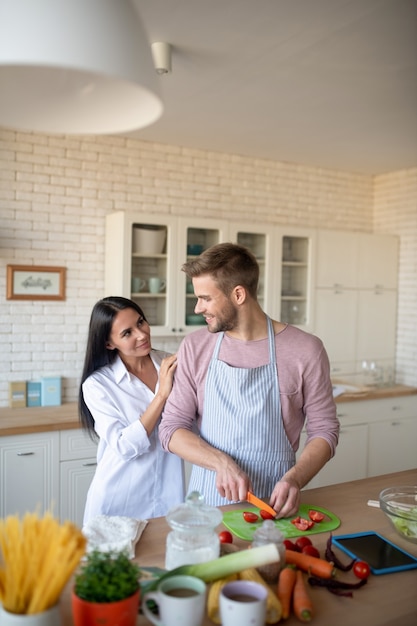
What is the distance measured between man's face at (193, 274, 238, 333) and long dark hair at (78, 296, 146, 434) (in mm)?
380

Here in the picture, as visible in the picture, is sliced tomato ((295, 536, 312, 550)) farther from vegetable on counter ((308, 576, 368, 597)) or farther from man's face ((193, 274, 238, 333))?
man's face ((193, 274, 238, 333))

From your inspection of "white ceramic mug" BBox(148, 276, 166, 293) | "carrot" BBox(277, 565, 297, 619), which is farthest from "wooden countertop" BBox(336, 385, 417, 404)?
"carrot" BBox(277, 565, 297, 619)

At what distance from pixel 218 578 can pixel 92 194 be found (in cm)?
363

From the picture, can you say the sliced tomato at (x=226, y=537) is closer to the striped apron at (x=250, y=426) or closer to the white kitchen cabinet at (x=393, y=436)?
the striped apron at (x=250, y=426)

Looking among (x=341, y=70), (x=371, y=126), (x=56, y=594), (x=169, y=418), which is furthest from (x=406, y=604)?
(x=371, y=126)

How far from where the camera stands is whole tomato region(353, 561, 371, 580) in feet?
5.12

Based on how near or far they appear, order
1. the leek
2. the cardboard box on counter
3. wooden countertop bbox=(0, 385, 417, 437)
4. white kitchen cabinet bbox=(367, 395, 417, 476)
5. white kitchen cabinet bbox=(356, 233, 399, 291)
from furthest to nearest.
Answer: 1. white kitchen cabinet bbox=(356, 233, 399, 291)
2. white kitchen cabinet bbox=(367, 395, 417, 476)
3. the cardboard box on counter
4. wooden countertop bbox=(0, 385, 417, 437)
5. the leek

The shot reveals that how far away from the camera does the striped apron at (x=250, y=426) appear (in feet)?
7.29

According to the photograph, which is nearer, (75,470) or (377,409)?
(75,470)

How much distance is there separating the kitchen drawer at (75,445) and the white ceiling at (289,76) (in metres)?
2.26

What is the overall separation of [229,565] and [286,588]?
7.5 inches

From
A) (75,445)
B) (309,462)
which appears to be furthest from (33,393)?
(309,462)

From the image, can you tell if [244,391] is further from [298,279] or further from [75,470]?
[298,279]

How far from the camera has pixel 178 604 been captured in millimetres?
1183
